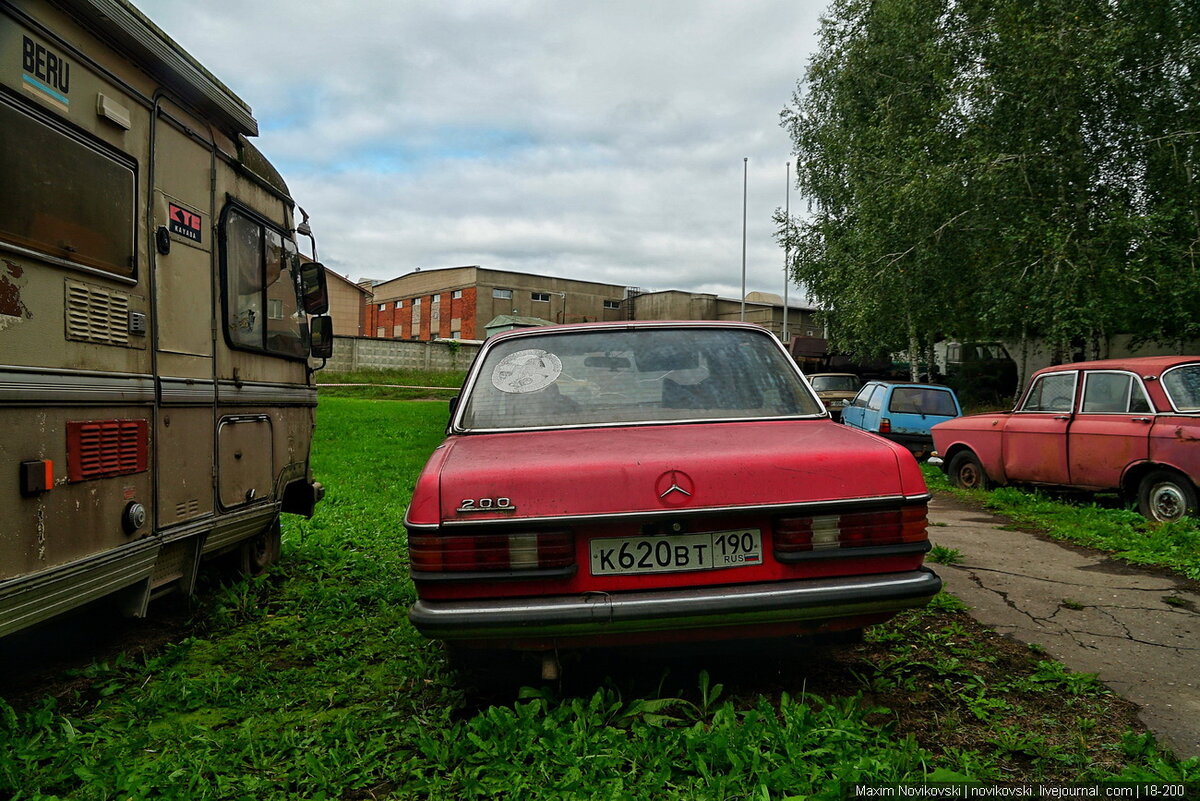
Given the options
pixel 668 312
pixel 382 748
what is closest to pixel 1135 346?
pixel 382 748

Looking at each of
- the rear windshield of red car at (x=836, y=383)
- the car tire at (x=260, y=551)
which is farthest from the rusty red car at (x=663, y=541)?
the rear windshield of red car at (x=836, y=383)

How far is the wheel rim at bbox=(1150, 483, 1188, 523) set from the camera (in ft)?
23.1

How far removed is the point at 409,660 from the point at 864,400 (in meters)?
12.6

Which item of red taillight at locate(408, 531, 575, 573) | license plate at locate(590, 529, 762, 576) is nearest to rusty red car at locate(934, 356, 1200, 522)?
license plate at locate(590, 529, 762, 576)

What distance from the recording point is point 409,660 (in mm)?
3953

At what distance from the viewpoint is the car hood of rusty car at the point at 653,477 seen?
2.87 m

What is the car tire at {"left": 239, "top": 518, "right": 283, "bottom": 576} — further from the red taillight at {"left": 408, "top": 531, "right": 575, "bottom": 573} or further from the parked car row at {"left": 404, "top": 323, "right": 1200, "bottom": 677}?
the red taillight at {"left": 408, "top": 531, "right": 575, "bottom": 573}

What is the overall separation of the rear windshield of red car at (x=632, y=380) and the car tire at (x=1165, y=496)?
500 centimetres

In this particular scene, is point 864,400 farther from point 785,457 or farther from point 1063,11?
point 785,457

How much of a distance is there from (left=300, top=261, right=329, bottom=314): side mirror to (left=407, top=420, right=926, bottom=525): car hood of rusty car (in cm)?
319

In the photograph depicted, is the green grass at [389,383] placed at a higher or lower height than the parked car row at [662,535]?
higher

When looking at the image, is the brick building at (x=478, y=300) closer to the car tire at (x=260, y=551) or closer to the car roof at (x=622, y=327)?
the car tire at (x=260, y=551)

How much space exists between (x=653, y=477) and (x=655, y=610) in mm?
454

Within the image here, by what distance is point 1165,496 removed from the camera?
23.7 feet
